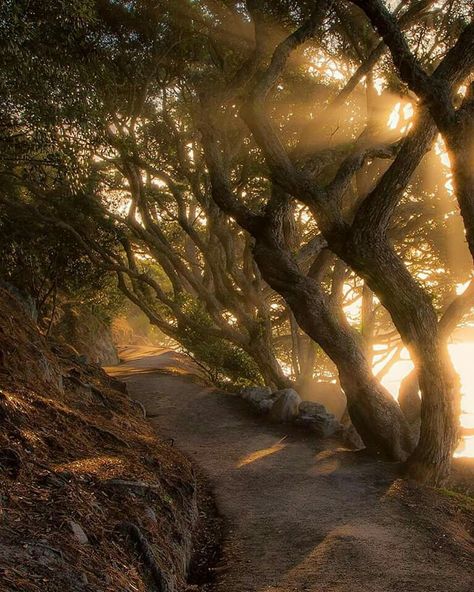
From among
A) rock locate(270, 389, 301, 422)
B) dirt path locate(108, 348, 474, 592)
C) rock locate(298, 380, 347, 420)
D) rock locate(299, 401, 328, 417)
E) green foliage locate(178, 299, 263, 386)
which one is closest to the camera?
dirt path locate(108, 348, 474, 592)

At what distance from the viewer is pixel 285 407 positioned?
38.7 ft

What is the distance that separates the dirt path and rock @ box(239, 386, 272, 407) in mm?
1586

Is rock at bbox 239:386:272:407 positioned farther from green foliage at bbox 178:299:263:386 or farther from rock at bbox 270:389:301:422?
green foliage at bbox 178:299:263:386

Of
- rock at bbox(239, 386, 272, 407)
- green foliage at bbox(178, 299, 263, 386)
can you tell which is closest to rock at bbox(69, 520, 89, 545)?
rock at bbox(239, 386, 272, 407)

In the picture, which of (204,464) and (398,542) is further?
(204,464)

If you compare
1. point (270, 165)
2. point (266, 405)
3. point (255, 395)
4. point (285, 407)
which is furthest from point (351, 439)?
point (270, 165)

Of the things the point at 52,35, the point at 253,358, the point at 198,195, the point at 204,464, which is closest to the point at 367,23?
the point at 198,195

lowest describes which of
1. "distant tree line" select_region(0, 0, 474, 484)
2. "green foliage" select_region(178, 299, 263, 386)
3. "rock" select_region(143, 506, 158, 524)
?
"rock" select_region(143, 506, 158, 524)

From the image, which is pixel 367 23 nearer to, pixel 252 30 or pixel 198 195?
pixel 252 30

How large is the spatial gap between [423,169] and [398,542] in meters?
12.8

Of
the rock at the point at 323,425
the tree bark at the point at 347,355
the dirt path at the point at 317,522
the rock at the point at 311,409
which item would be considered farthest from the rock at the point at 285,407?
the tree bark at the point at 347,355

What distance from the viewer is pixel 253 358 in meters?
15.8

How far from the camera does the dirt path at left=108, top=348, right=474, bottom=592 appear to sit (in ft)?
15.2

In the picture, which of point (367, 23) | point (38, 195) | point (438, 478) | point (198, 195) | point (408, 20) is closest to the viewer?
point (438, 478)
